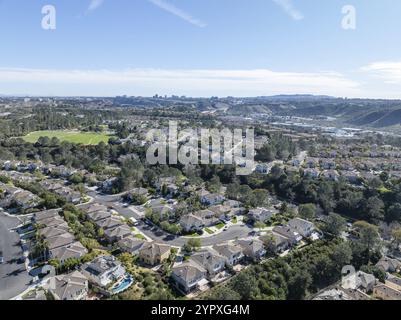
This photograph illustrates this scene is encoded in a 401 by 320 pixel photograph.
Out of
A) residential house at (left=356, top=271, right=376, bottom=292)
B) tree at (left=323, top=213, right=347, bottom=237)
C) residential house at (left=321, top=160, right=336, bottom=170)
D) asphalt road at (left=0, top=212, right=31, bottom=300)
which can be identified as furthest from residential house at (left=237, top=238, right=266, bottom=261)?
residential house at (left=321, top=160, right=336, bottom=170)

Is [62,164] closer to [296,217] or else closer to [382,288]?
[296,217]

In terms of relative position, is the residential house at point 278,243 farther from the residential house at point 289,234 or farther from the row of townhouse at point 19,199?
the row of townhouse at point 19,199

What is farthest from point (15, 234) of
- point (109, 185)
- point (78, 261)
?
point (109, 185)

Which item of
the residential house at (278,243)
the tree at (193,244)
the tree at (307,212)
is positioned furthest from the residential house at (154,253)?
the tree at (307,212)

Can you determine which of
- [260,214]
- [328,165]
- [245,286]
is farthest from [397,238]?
[328,165]

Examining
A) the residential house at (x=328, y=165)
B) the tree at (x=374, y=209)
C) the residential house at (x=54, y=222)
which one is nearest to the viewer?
the residential house at (x=54, y=222)

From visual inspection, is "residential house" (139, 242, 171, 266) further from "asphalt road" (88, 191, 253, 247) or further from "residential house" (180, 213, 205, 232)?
"residential house" (180, 213, 205, 232)
